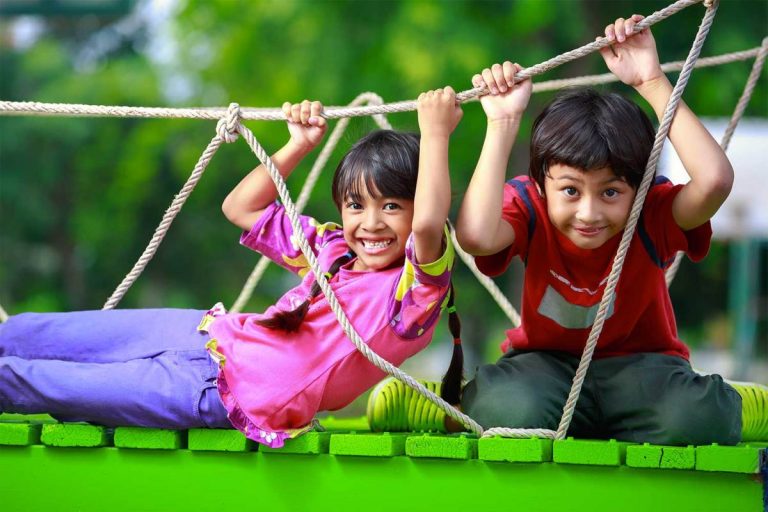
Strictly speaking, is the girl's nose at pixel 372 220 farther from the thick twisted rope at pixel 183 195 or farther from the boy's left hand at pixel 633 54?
the boy's left hand at pixel 633 54

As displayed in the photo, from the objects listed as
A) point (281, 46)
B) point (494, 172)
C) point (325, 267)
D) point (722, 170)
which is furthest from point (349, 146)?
point (281, 46)

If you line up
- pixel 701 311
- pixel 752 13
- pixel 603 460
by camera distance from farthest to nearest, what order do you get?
pixel 701 311
pixel 752 13
pixel 603 460

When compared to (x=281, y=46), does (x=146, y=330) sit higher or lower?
lower

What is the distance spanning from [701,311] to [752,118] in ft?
17.4

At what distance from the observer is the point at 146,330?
2594 millimetres

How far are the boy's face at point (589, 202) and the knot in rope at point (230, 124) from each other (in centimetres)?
72

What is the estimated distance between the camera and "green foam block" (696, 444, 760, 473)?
6.68ft

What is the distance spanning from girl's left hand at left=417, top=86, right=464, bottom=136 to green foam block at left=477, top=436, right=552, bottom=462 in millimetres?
616

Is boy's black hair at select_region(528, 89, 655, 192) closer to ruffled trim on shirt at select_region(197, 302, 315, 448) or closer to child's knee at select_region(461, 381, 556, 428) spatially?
child's knee at select_region(461, 381, 556, 428)

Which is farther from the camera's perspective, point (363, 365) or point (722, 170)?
point (363, 365)

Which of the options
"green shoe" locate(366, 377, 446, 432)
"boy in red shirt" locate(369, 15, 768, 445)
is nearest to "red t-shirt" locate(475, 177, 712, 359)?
"boy in red shirt" locate(369, 15, 768, 445)

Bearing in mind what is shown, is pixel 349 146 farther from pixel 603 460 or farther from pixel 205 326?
pixel 603 460

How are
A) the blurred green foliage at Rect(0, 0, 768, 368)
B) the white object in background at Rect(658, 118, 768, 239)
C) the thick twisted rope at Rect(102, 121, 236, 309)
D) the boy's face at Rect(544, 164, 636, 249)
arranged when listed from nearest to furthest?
the boy's face at Rect(544, 164, 636, 249)
the thick twisted rope at Rect(102, 121, 236, 309)
the blurred green foliage at Rect(0, 0, 768, 368)
the white object in background at Rect(658, 118, 768, 239)

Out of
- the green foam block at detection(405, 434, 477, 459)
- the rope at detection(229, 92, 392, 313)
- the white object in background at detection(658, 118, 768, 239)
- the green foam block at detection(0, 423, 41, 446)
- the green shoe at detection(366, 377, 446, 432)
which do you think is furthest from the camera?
the white object in background at detection(658, 118, 768, 239)
